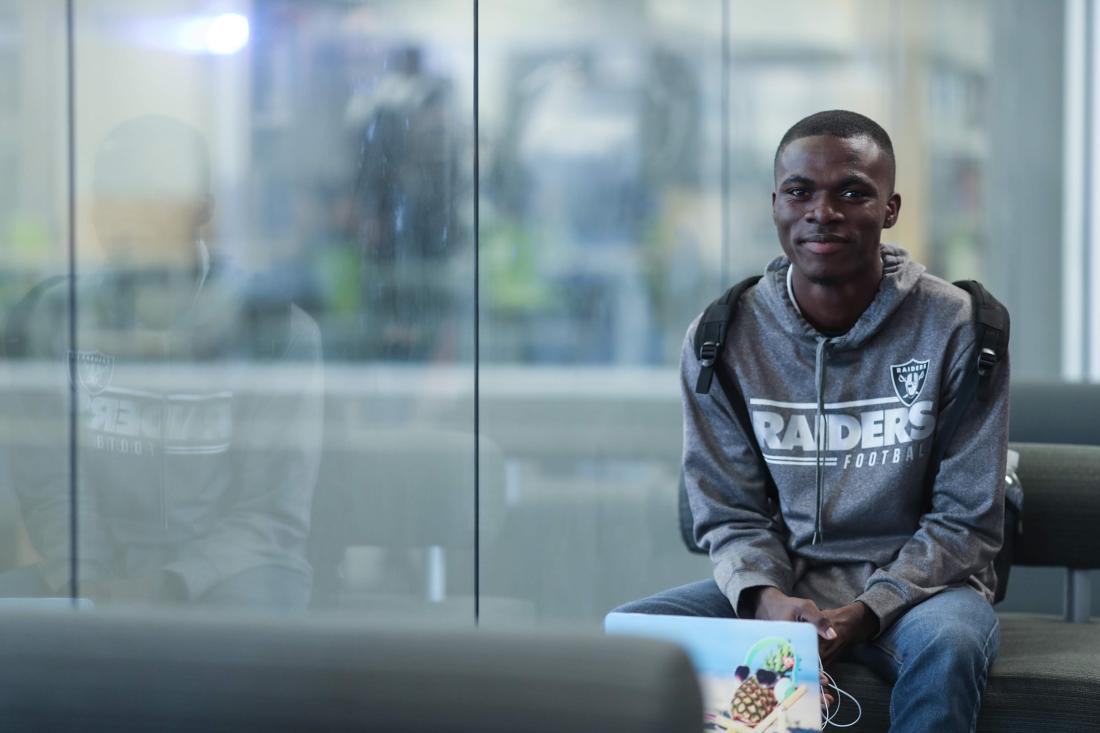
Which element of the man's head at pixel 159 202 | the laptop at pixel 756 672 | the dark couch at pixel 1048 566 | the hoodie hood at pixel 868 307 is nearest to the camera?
the laptop at pixel 756 672

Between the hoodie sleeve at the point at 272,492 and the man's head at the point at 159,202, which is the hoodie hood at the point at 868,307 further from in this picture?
the man's head at the point at 159,202

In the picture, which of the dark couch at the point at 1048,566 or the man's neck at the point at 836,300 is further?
the man's neck at the point at 836,300

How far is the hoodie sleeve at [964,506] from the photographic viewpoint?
211 centimetres

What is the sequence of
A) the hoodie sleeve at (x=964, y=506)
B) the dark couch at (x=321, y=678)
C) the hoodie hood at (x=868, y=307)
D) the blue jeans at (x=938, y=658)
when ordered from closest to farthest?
the dark couch at (x=321, y=678)
the blue jeans at (x=938, y=658)
the hoodie sleeve at (x=964, y=506)
the hoodie hood at (x=868, y=307)

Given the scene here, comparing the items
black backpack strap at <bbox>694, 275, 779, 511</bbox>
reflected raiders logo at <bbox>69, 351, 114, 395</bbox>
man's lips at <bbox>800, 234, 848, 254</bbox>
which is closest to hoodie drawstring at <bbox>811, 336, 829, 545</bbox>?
black backpack strap at <bbox>694, 275, 779, 511</bbox>

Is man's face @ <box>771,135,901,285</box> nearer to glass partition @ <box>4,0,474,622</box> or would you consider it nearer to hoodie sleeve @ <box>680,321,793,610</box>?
hoodie sleeve @ <box>680,321,793,610</box>

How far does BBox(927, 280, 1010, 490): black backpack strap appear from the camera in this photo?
2.14 m

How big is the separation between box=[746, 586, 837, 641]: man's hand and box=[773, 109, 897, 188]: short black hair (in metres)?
0.74

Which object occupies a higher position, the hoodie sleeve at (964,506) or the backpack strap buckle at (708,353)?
the backpack strap buckle at (708,353)

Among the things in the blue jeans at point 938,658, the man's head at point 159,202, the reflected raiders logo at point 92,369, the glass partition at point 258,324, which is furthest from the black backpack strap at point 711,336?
the reflected raiders logo at point 92,369

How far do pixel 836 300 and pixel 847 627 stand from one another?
57 centimetres

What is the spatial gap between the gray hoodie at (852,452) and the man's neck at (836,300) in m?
0.02

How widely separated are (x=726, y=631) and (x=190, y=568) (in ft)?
4.49

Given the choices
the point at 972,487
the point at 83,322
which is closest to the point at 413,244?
the point at 83,322
